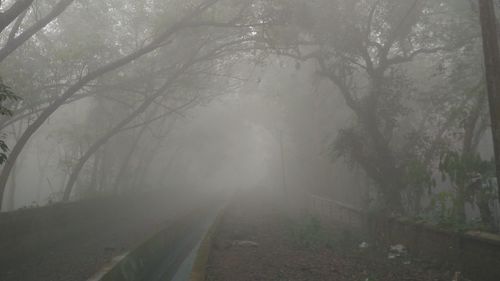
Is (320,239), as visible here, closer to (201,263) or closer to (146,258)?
(201,263)

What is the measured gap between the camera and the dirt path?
9.87m

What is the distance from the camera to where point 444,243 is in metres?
10.2

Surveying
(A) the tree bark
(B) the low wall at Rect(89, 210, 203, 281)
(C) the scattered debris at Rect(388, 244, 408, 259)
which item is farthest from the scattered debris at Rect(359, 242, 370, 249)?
(A) the tree bark

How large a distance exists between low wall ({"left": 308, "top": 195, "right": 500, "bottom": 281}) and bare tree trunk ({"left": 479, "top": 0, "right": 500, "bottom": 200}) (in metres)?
1.49

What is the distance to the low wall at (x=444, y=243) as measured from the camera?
28.1 ft

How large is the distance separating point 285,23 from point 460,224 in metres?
8.48

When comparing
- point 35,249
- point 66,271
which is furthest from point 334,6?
point 35,249

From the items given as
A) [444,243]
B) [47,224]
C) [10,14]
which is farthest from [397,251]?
[47,224]

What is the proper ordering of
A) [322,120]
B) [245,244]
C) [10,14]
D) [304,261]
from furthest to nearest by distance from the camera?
[322,120] → [245,244] → [304,261] → [10,14]

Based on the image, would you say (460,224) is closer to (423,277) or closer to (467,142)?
(423,277)

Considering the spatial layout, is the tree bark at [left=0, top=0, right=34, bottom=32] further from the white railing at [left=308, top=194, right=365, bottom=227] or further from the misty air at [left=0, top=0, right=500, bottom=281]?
the white railing at [left=308, top=194, right=365, bottom=227]

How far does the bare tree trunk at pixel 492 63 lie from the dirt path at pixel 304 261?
3.20 m

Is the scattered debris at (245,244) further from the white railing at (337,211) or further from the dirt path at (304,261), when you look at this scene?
the white railing at (337,211)

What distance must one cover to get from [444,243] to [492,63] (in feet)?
13.5
